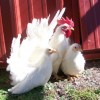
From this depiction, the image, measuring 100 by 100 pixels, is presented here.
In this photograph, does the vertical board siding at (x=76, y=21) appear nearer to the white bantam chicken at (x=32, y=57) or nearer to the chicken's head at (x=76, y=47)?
the white bantam chicken at (x=32, y=57)

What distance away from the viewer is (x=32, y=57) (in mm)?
4922

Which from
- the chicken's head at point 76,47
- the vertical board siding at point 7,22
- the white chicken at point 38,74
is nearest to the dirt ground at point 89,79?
the white chicken at point 38,74

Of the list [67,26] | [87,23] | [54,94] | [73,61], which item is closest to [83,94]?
[54,94]

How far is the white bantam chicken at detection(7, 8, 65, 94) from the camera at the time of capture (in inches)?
185

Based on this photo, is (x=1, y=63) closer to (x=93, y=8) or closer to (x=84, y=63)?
(x=84, y=63)

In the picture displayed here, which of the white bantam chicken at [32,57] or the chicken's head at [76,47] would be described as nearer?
the white bantam chicken at [32,57]

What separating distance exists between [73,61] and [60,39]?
0.32 metres

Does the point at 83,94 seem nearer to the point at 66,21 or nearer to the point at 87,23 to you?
the point at 66,21

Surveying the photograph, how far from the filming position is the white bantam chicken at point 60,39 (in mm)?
4918

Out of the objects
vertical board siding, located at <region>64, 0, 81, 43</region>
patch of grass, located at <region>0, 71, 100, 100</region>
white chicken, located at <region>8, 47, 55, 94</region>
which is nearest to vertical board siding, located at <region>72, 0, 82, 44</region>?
vertical board siding, located at <region>64, 0, 81, 43</region>

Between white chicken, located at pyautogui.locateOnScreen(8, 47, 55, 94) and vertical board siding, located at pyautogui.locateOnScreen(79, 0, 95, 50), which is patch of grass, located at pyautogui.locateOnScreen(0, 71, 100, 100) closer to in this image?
white chicken, located at pyautogui.locateOnScreen(8, 47, 55, 94)

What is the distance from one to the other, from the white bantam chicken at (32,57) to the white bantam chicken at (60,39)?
0.27 ft

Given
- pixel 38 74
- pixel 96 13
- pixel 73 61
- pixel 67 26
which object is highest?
pixel 96 13

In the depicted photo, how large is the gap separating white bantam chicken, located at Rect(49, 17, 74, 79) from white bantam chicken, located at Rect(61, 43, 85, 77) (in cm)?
7
